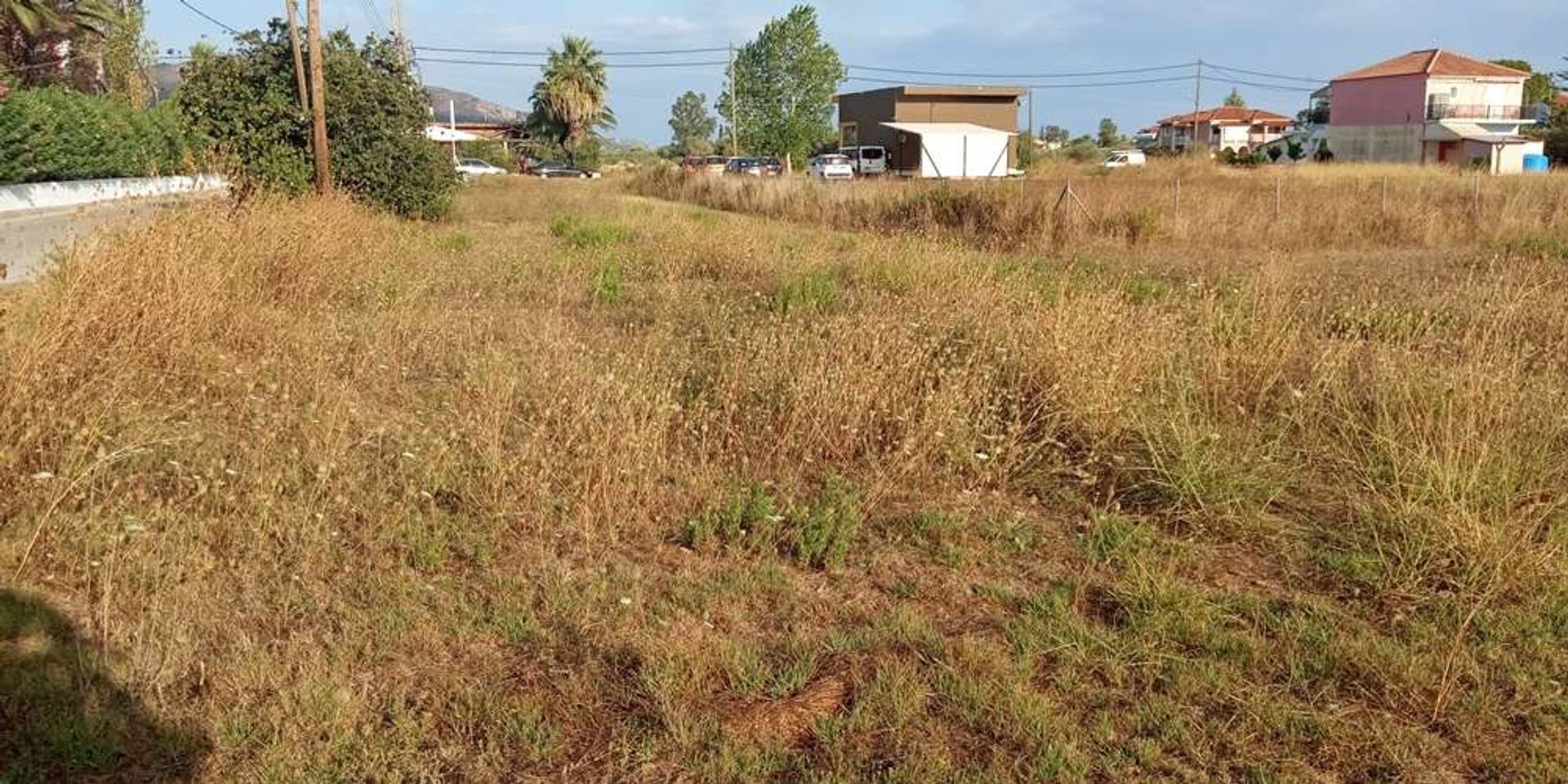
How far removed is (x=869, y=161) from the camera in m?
48.5

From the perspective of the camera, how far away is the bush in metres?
16.4

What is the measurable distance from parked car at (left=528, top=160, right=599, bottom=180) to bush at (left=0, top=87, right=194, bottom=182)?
32.4 m

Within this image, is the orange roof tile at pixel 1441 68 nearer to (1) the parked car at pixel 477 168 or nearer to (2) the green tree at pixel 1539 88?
(2) the green tree at pixel 1539 88

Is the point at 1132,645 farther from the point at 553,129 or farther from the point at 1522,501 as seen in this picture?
the point at 553,129

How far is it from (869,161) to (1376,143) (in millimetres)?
29555

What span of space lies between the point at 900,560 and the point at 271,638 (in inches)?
85.1

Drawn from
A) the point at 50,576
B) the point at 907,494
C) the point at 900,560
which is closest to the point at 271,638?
the point at 50,576

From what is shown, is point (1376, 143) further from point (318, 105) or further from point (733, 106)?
point (318, 105)

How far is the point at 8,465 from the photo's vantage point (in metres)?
3.97

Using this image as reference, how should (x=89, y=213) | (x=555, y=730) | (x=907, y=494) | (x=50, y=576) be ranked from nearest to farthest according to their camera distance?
(x=555, y=730)
(x=50, y=576)
(x=907, y=494)
(x=89, y=213)

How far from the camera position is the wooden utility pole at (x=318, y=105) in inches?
670

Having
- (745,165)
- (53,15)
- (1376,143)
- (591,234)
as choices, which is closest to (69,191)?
(591,234)

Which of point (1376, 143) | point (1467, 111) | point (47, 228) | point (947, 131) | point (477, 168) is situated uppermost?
point (1467, 111)

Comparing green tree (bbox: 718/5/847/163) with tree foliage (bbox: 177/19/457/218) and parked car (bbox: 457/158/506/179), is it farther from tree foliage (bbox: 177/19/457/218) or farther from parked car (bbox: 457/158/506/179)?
tree foliage (bbox: 177/19/457/218)
